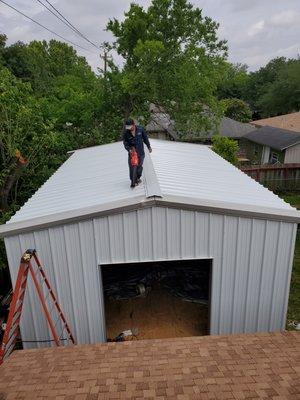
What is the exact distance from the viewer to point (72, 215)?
5902mm

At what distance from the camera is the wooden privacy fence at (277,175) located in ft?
61.3

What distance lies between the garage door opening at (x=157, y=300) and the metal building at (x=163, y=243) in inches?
32.1

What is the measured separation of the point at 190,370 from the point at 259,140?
2375 cm

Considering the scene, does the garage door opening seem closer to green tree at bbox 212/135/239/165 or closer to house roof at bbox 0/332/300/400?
house roof at bbox 0/332/300/400

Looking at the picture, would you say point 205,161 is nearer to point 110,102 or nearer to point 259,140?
point 110,102

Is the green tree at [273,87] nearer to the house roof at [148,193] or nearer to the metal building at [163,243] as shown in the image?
the house roof at [148,193]

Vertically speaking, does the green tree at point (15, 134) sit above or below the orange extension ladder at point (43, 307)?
above

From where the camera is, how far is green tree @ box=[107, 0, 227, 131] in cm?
1767

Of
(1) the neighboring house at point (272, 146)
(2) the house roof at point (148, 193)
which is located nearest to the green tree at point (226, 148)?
(2) the house roof at point (148, 193)

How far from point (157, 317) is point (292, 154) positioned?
17838 mm

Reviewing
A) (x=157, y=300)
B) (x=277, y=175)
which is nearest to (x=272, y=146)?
(x=277, y=175)

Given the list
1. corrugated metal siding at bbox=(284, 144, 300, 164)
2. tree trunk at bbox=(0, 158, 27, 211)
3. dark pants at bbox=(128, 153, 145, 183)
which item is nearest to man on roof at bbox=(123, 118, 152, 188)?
dark pants at bbox=(128, 153, 145, 183)

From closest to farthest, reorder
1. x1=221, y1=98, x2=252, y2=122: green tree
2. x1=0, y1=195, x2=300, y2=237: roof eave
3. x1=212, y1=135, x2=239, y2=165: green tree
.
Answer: x1=0, y1=195, x2=300, y2=237: roof eave < x1=212, y1=135, x2=239, y2=165: green tree < x1=221, y1=98, x2=252, y2=122: green tree

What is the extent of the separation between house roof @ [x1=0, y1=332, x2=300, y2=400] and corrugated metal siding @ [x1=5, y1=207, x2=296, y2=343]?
94cm
